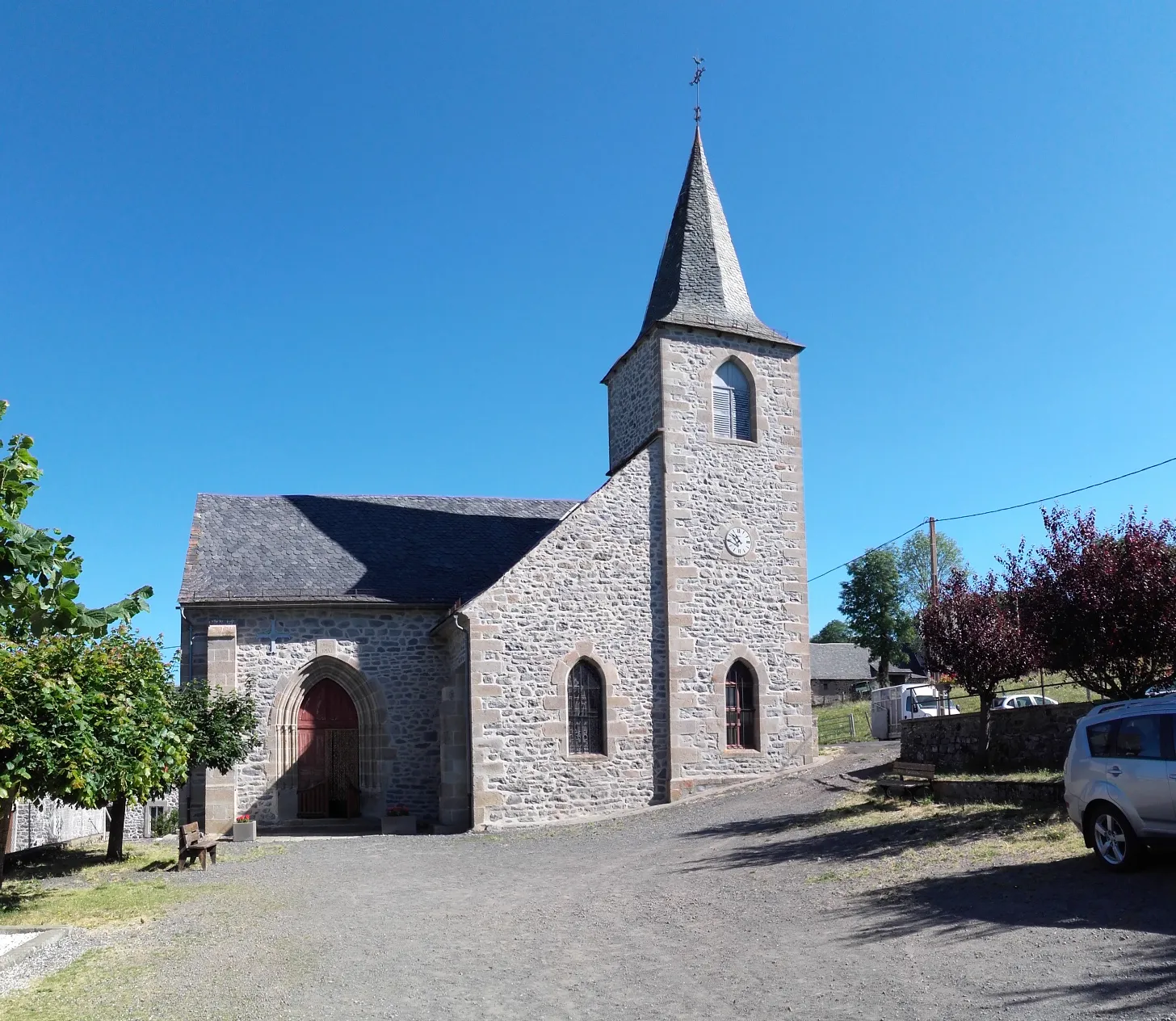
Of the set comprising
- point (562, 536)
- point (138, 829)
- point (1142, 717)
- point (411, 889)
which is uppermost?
point (562, 536)

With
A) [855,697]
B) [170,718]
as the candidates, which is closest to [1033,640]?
[170,718]

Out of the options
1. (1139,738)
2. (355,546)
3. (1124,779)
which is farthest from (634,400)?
(1124,779)

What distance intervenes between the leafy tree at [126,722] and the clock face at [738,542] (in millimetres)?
11551

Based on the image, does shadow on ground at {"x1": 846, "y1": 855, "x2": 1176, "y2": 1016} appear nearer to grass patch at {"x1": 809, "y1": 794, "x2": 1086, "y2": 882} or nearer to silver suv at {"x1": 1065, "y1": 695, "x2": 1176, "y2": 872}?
silver suv at {"x1": 1065, "y1": 695, "x2": 1176, "y2": 872}

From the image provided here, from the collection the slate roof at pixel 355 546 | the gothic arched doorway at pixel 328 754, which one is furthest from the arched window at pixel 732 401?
the gothic arched doorway at pixel 328 754

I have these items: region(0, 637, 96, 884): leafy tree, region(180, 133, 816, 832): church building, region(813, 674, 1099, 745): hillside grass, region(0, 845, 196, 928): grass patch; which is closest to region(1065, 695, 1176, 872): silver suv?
region(0, 845, 196, 928): grass patch

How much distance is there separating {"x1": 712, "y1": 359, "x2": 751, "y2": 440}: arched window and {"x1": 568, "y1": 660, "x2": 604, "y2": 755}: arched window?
5.69 meters

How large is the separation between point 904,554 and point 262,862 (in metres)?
50.6

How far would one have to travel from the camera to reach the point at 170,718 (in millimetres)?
12391

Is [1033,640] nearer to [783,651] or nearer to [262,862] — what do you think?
[783,651]

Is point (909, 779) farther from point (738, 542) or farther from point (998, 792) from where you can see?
point (738, 542)

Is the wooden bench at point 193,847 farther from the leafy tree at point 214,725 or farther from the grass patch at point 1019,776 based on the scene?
the grass patch at point 1019,776

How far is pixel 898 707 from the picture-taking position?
29.1 metres

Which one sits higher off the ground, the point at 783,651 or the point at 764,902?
the point at 783,651
